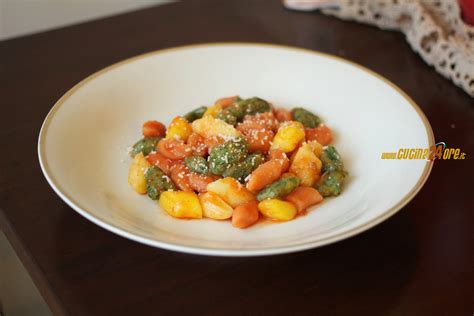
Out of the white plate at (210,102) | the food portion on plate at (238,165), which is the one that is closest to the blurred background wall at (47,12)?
the white plate at (210,102)

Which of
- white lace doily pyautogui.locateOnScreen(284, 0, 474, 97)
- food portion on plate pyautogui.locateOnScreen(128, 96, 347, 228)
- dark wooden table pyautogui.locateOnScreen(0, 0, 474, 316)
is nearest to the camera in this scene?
dark wooden table pyautogui.locateOnScreen(0, 0, 474, 316)

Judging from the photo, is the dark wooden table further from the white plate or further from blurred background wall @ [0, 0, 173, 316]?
blurred background wall @ [0, 0, 173, 316]

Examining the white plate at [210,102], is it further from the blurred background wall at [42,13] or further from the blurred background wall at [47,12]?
the blurred background wall at [42,13]

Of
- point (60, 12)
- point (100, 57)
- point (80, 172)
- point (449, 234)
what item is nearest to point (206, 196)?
point (80, 172)

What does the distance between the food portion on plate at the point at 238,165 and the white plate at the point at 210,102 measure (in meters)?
0.02

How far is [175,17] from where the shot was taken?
154 centimetres

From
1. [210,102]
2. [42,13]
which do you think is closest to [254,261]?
[210,102]

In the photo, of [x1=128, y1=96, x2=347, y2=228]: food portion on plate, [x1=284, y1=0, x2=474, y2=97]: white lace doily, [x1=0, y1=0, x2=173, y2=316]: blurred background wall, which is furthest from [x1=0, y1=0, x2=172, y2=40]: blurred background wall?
[x1=128, y1=96, x2=347, y2=228]: food portion on plate

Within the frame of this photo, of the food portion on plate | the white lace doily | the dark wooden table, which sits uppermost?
the white lace doily

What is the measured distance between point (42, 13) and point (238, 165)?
139 centimetres

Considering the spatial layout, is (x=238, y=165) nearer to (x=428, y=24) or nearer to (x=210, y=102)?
(x=210, y=102)

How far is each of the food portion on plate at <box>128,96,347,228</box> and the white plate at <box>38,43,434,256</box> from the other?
2 cm

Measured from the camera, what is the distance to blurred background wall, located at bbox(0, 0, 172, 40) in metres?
1.96

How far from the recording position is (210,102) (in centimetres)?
118
